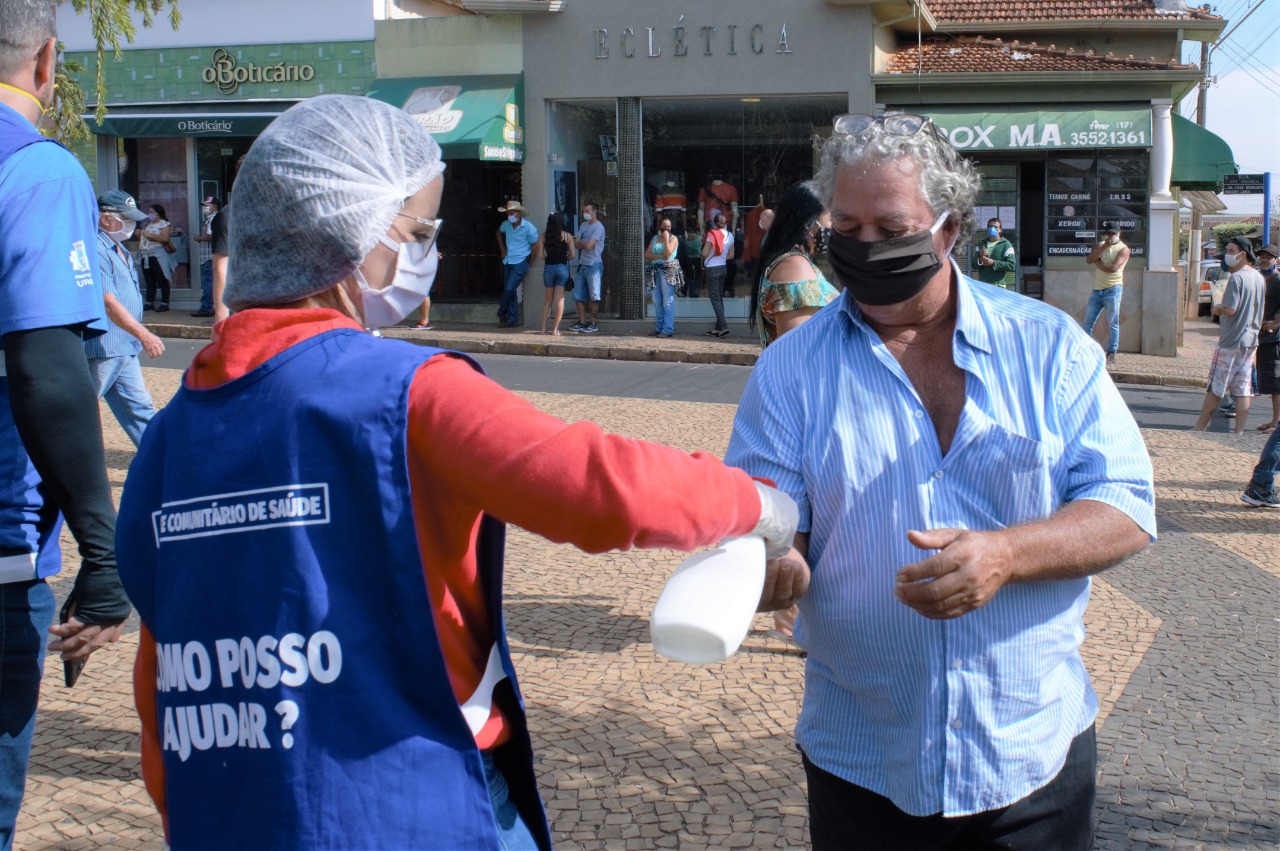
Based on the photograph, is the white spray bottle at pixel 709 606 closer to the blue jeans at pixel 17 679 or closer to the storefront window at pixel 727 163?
the blue jeans at pixel 17 679

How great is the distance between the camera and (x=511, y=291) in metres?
20.1

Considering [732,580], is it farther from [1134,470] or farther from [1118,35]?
[1118,35]

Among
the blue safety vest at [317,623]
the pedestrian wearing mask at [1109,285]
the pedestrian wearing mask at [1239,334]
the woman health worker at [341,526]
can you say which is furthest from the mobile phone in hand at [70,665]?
the pedestrian wearing mask at [1109,285]

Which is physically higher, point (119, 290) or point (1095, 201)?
point (1095, 201)

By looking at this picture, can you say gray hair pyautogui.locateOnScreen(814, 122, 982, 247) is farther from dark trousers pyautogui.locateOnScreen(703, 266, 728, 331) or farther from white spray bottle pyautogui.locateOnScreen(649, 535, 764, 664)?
dark trousers pyautogui.locateOnScreen(703, 266, 728, 331)

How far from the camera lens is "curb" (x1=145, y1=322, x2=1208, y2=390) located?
1589 cm

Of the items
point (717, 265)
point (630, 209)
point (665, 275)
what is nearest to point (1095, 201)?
point (717, 265)

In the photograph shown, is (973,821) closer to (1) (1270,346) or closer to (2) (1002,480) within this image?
(2) (1002,480)

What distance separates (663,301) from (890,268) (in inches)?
647

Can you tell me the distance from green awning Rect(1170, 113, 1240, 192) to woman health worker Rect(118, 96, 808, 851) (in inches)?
856

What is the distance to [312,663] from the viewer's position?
5.34 feet

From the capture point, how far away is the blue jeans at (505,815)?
179 cm

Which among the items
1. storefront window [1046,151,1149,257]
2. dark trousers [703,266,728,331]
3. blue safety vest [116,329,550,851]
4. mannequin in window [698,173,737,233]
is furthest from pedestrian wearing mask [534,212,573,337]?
blue safety vest [116,329,550,851]

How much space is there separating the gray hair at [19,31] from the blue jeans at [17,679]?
1.07m
